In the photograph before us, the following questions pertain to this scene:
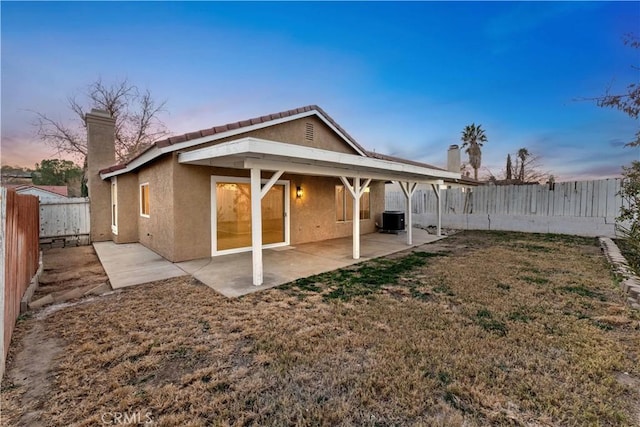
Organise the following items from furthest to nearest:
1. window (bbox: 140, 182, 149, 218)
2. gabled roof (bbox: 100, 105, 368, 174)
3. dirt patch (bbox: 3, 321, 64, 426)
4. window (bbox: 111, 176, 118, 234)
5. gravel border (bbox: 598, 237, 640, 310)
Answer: window (bbox: 111, 176, 118, 234), window (bbox: 140, 182, 149, 218), gabled roof (bbox: 100, 105, 368, 174), gravel border (bbox: 598, 237, 640, 310), dirt patch (bbox: 3, 321, 64, 426)

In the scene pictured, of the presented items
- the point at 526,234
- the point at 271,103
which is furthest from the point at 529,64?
the point at 271,103

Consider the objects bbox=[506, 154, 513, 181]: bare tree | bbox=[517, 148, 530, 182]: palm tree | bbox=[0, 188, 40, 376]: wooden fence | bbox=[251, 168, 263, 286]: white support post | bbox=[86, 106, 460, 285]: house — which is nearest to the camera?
bbox=[0, 188, 40, 376]: wooden fence

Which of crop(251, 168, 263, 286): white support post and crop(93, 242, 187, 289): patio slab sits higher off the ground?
crop(251, 168, 263, 286): white support post

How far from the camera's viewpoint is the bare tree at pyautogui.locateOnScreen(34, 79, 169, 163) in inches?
605

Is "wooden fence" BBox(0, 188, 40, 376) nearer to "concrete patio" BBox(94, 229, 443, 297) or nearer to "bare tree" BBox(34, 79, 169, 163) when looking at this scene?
"concrete patio" BBox(94, 229, 443, 297)

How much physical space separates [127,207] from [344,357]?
34.2ft

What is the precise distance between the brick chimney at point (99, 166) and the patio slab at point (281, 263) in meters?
6.29

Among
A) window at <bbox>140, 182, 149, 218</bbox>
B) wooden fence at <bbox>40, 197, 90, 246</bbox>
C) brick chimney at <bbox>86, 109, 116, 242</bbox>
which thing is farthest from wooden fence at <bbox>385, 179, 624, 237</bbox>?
wooden fence at <bbox>40, 197, 90, 246</bbox>

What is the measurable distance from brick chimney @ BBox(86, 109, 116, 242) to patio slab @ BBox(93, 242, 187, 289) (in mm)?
1853

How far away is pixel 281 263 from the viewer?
7.13 meters

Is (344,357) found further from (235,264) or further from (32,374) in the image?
(235,264)

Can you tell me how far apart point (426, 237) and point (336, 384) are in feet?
33.6

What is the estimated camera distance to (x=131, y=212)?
1010 cm

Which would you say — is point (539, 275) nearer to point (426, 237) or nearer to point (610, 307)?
point (610, 307)
